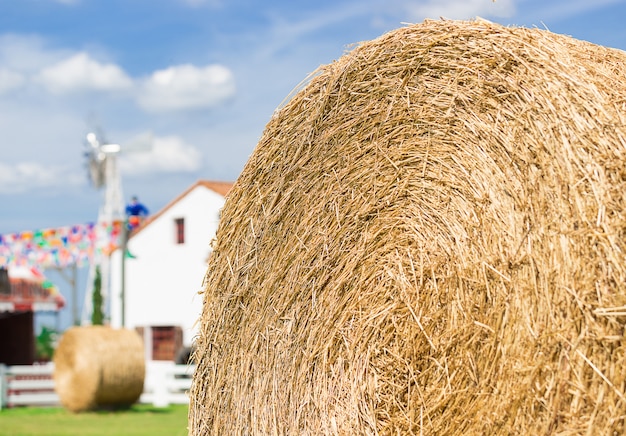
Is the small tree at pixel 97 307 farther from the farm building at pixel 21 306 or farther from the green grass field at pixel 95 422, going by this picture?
the green grass field at pixel 95 422

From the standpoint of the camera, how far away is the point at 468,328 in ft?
13.2

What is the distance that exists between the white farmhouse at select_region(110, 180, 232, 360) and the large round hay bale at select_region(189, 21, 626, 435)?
19.9 m

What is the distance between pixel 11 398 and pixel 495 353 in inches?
644

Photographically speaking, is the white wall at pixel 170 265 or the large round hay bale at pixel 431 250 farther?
the white wall at pixel 170 265

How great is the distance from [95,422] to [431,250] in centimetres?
1092

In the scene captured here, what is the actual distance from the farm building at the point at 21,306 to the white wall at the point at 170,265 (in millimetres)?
2871

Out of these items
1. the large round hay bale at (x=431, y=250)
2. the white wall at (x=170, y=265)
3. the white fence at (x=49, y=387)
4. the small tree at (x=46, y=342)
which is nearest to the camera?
the large round hay bale at (x=431, y=250)

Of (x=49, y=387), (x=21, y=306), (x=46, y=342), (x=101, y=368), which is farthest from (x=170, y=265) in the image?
(x=46, y=342)

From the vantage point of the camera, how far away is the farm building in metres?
22.4

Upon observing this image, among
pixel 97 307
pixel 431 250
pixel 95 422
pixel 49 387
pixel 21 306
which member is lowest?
pixel 95 422

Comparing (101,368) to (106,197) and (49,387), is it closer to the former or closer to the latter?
(49,387)

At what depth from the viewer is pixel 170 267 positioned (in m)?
26.5

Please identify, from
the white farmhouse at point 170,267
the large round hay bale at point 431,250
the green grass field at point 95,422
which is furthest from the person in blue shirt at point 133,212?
the large round hay bale at point 431,250

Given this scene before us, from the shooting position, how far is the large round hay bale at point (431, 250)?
354 cm
